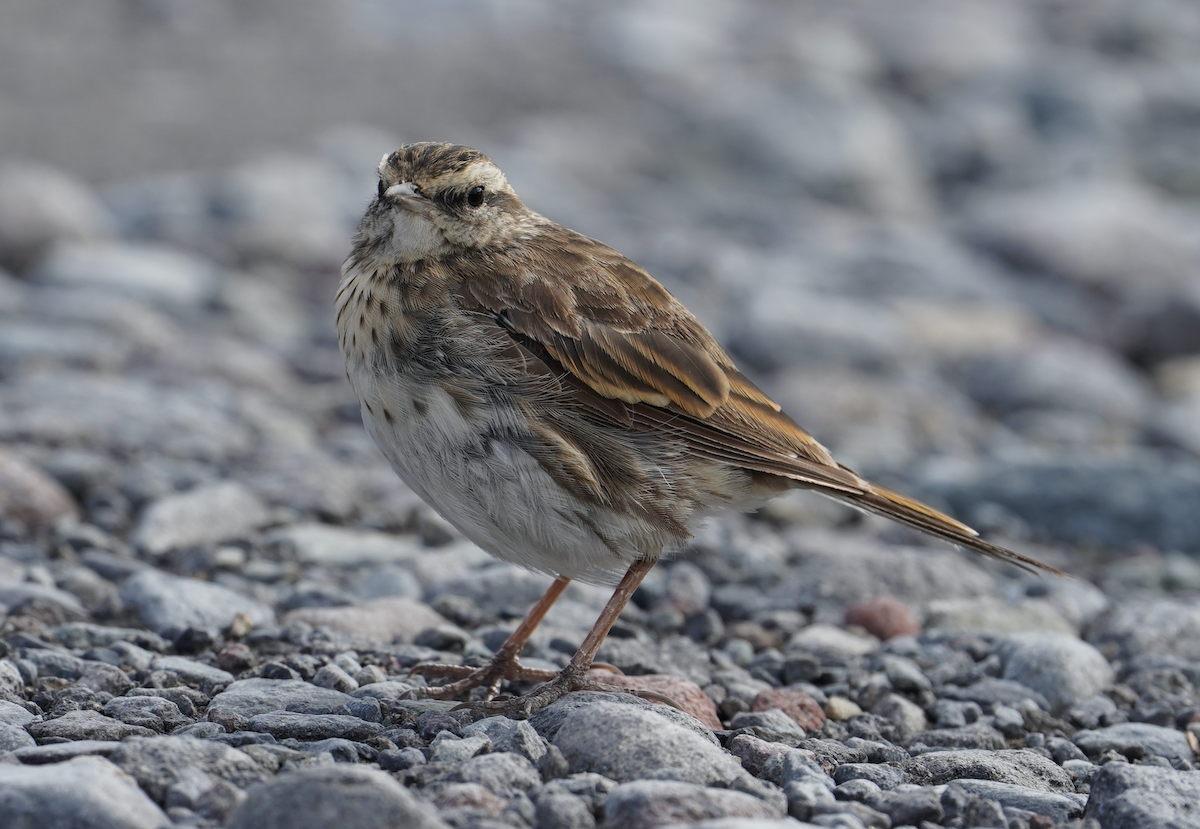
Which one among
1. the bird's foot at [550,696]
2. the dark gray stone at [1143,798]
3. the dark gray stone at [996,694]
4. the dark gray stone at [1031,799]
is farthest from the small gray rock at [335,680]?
the dark gray stone at [1143,798]

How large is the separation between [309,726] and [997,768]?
78.6 inches

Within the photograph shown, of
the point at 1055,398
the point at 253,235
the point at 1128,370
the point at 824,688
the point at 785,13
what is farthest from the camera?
the point at 785,13

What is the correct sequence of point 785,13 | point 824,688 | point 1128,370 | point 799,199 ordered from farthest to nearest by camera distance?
point 785,13
point 799,199
point 1128,370
point 824,688

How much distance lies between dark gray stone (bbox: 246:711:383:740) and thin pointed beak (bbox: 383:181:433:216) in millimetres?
1703

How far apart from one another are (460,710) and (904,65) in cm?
1745

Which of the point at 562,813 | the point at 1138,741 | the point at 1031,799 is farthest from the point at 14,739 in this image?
the point at 1138,741

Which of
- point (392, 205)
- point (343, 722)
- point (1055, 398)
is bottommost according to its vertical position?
point (343, 722)

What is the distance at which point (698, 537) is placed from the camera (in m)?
6.90

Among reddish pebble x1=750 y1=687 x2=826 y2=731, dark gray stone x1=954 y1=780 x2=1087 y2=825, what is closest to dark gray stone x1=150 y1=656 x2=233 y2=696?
reddish pebble x1=750 y1=687 x2=826 y2=731

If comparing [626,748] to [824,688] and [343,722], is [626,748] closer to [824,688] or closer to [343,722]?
[343,722]

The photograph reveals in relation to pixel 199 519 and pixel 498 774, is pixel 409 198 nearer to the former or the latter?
pixel 498 774

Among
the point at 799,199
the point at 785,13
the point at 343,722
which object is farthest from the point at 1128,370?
the point at 785,13

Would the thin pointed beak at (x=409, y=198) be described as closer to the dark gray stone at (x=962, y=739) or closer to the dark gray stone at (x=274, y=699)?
the dark gray stone at (x=274, y=699)

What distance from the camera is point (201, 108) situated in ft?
51.7
